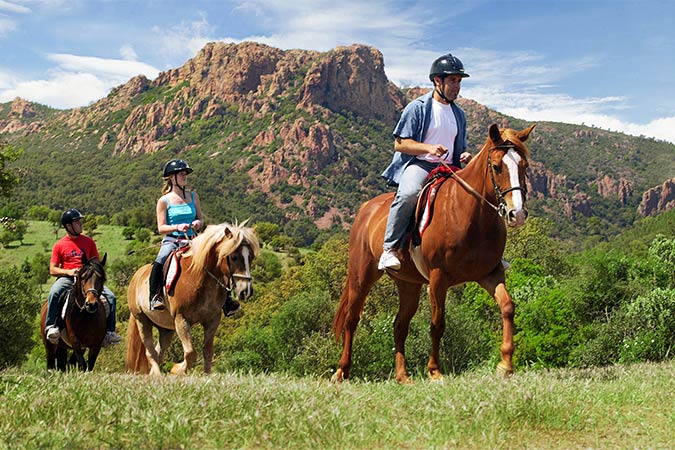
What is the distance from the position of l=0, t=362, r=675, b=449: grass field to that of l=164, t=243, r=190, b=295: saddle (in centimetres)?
282

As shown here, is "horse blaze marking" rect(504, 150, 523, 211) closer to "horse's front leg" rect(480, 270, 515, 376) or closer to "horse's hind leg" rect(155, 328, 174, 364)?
"horse's front leg" rect(480, 270, 515, 376)

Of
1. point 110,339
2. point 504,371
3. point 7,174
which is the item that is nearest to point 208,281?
point 110,339

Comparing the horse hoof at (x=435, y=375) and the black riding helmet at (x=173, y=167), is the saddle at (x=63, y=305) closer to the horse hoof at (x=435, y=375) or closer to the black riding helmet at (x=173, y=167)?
the black riding helmet at (x=173, y=167)

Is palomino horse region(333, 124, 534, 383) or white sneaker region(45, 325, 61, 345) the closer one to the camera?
palomino horse region(333, 124, 534, 383)

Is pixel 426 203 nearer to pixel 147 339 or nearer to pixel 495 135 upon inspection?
pixel 495 135

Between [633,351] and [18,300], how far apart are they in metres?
40.3

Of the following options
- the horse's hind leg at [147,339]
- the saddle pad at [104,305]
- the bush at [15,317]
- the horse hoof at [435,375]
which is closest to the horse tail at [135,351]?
the horse's hind leg at [147,339]

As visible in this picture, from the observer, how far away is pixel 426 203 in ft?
25.8

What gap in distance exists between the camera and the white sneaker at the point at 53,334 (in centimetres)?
1012

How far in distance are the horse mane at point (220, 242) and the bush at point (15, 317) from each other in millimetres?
36943

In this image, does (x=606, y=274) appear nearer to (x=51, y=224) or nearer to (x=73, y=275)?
(x=73, y=275)

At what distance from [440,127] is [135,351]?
6206mm

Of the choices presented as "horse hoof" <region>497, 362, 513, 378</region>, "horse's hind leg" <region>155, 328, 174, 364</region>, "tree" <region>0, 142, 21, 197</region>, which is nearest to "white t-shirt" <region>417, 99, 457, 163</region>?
"horse hoof" <region>497, 362, 513, 378</region>

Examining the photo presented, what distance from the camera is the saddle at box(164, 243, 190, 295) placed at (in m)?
8.81
